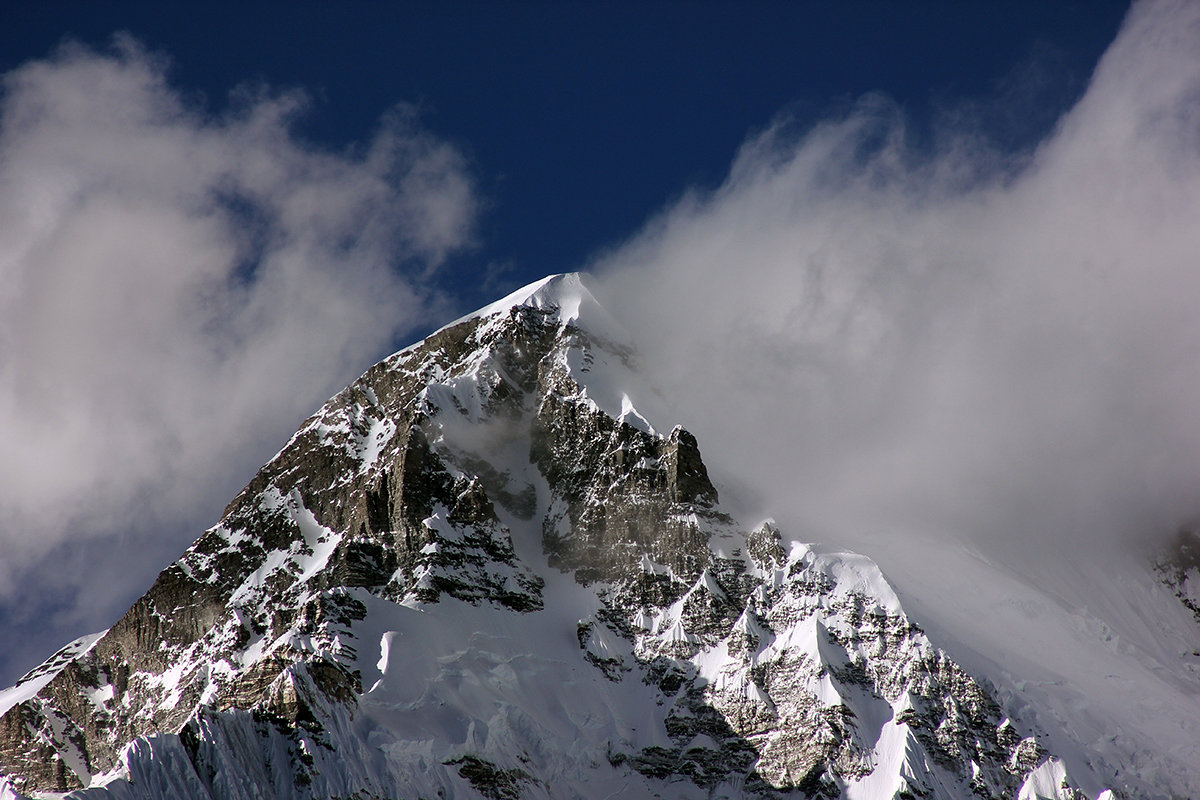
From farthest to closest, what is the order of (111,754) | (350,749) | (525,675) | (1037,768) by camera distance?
(111,754) < (525,675) < (1037,768) < (350,749)

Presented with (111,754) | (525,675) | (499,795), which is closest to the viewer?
(499,795)

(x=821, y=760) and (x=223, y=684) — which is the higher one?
(x=223, y=684)

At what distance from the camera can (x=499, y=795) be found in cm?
15850

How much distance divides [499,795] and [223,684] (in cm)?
5611

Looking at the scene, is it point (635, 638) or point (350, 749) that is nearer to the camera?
point (350, 749)

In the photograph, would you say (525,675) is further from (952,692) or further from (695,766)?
(952,692)

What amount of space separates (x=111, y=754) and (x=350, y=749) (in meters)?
71.8

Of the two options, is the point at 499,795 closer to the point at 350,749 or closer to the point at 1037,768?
the point at 350,749

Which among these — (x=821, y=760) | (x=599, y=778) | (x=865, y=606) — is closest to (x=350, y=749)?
(x=599, y=778)

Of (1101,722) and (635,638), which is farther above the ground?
(635,638)

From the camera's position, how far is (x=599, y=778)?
172250 millimetres

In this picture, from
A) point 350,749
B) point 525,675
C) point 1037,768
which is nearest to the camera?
point 350,749

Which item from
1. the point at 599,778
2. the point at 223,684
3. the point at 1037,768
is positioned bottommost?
the point at 1037,768

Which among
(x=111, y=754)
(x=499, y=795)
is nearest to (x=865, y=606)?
(x=499, y=795)
